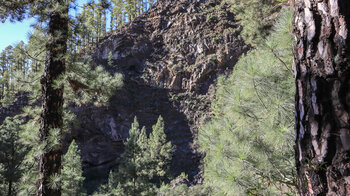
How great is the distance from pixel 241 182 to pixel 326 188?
1.43 m

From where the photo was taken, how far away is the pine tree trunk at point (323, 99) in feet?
2.35

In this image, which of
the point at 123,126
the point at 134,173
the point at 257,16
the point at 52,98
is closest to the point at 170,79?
the point at 123,126

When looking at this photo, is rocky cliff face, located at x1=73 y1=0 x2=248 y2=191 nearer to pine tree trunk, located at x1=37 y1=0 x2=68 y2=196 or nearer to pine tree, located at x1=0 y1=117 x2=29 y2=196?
pine tree, located at x1=0 y1=117 x2=29 y2=196

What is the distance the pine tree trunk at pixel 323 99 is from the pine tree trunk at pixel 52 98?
225cm

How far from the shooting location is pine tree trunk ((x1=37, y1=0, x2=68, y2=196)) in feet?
7.49

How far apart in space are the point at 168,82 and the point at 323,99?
2470cm

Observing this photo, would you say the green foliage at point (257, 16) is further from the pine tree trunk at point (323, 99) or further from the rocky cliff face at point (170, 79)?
the rocky cliff face at point (170, 79)

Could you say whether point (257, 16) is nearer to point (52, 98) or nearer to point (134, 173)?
point (52, 98)

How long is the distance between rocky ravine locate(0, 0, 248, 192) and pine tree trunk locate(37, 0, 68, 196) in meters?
18.1

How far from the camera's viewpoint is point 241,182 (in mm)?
2092

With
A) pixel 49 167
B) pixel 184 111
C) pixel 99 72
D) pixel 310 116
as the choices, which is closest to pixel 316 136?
pixel 310 116

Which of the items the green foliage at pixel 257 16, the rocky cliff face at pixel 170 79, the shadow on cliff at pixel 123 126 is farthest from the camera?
the rocky cliff face at pixel 170 79

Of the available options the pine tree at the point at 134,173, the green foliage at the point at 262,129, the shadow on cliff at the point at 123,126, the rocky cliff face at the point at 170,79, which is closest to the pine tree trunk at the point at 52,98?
the green foliage at the point at 262,129

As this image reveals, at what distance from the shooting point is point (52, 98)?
245cm
